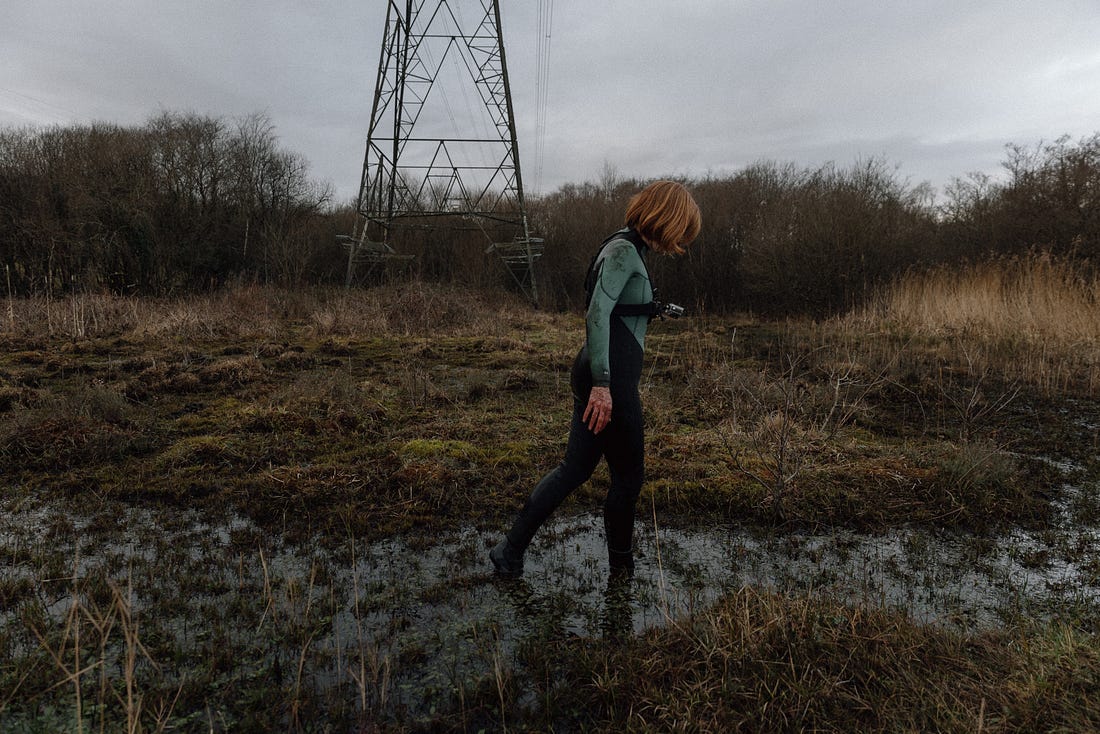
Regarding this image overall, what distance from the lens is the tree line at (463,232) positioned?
49.0ft

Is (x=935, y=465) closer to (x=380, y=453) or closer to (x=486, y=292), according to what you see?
(x=380, y=453)

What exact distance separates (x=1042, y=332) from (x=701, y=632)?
1104 cm

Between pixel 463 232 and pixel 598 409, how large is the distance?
21.7 meters

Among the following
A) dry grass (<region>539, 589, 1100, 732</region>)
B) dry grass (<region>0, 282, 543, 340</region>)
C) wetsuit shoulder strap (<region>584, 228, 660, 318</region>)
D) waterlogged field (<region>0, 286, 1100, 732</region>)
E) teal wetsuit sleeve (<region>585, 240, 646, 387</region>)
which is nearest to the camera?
dry grass (<region>539, 589, 1100, 732</region>)

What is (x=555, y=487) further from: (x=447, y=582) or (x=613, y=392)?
(x=447, y=582)

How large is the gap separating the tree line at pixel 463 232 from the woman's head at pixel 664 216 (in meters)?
13.7

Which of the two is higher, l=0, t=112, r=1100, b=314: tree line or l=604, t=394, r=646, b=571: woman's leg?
l=0, t=112, r=1100, b=314: tree line

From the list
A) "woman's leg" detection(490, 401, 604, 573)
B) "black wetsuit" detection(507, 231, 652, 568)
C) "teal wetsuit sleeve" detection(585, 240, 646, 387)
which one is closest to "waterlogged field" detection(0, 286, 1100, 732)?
"woman's leg" detection(490, 401, 604, 573)

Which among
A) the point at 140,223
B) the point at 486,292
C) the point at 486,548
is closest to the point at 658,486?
the point at 486,548

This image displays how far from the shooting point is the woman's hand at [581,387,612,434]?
9.58ft

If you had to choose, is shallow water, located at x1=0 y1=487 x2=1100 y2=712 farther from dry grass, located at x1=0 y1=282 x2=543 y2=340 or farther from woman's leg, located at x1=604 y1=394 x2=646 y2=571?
dry grass, located at x1=0 y1=282 x2=543 y2=340

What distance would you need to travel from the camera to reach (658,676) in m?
2.47

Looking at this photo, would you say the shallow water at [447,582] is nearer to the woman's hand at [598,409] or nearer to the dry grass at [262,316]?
the woman's hand at [598,409]

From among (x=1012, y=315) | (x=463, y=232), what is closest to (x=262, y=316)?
(x=463, y=232)
